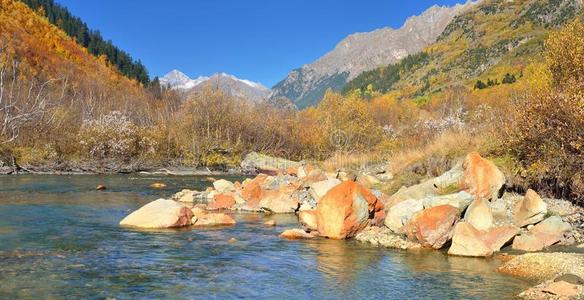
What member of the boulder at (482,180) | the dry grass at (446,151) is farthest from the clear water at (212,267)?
the dry grass at (446,151)

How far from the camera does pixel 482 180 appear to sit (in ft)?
72.1

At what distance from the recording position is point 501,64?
17100 cm

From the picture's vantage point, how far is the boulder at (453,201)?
19266 millimetres

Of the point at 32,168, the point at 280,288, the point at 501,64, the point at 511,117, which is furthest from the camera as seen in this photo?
the point at 501,64

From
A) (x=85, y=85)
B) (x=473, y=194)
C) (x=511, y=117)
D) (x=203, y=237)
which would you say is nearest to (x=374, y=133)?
(x=511, y=117)

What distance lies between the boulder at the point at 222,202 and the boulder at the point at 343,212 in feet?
30.2

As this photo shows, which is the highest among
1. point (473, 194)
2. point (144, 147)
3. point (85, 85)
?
point (85, 85)

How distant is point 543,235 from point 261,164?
155 ft

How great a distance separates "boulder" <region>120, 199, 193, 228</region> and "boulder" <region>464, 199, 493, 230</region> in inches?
438

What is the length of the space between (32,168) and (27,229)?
33406 mm

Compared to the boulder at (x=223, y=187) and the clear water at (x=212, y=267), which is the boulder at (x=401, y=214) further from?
the boulder at (x=223, y=187)

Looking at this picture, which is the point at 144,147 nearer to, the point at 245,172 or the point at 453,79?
the point at 245,172

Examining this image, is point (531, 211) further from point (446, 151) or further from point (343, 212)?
point (446, 151)

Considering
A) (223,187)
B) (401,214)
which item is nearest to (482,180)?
(401,214)
